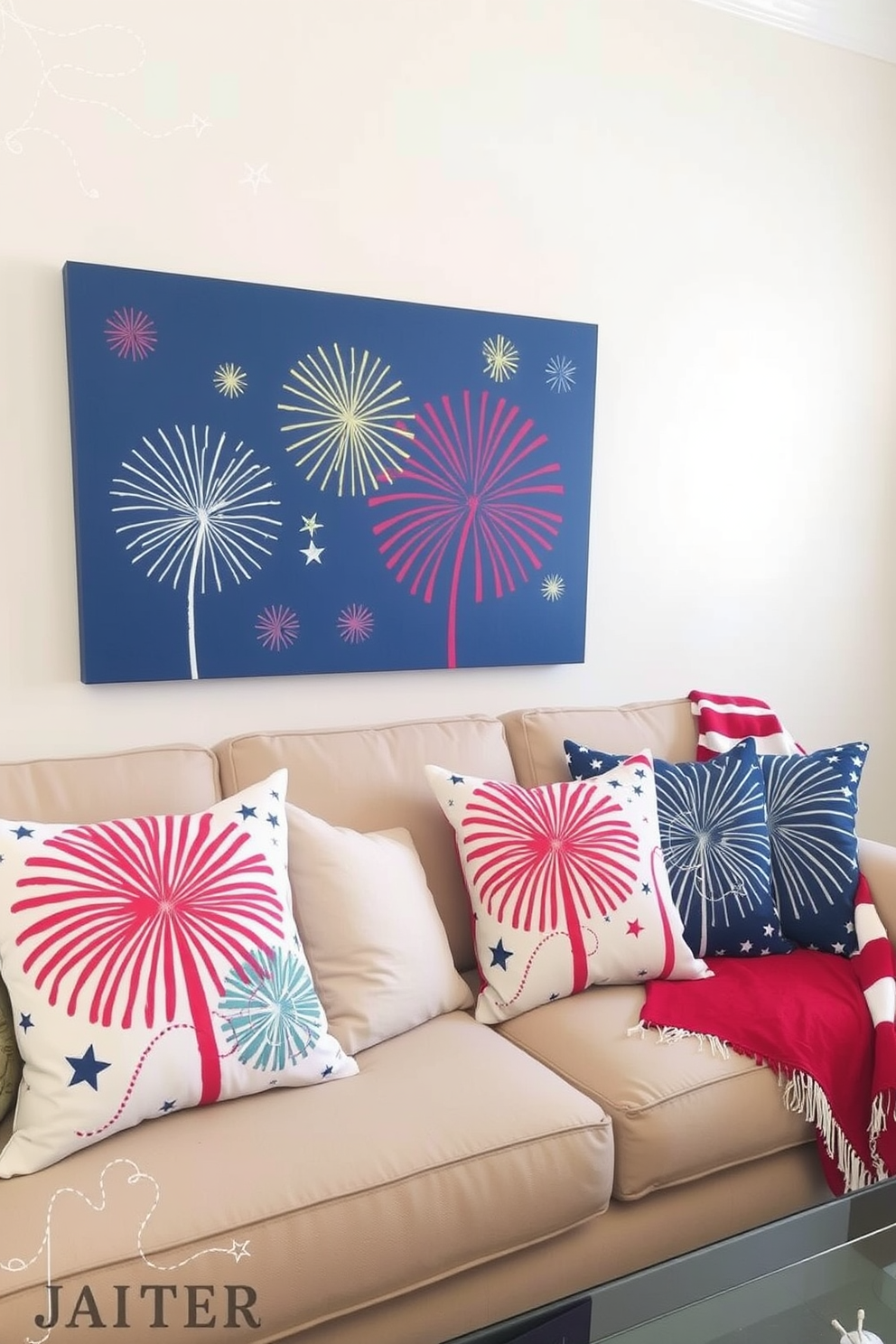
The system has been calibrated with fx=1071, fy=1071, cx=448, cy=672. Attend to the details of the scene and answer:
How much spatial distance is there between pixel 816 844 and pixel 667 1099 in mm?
713

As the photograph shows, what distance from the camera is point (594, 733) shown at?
231cm

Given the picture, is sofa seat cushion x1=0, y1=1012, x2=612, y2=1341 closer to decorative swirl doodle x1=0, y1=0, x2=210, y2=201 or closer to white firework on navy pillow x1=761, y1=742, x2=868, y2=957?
white firework on navy pillow x1=761, y1=742, x2=868, y2=957

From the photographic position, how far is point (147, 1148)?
4.64 ft

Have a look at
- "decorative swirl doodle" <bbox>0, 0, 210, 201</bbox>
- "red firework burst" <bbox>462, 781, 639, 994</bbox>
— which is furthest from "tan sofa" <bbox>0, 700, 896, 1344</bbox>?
"decorative swirl doodle" <bbox>0, 0, 210, 201</bbox>

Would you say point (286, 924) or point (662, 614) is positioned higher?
point (662, 614)

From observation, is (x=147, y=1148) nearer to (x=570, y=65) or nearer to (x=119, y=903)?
(x=119, y=903)

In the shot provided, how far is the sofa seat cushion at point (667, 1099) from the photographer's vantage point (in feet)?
5.21

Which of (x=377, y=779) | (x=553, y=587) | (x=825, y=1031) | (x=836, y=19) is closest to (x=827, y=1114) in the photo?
(x=825, y=1031)

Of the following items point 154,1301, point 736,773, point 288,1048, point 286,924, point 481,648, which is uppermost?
point 481,648

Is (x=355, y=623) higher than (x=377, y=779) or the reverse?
higher

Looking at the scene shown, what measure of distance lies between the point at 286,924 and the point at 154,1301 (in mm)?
555

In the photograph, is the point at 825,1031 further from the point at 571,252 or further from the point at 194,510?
the point at 571,252

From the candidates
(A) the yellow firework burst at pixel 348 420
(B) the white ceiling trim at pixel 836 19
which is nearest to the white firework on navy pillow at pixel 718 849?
(A) the yellow firework burst at pixel 348 420

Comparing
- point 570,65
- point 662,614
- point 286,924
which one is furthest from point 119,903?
point 570,65
